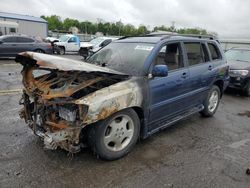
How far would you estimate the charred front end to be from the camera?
3.15 m

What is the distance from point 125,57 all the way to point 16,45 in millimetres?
12621

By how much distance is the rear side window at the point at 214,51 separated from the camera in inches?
225

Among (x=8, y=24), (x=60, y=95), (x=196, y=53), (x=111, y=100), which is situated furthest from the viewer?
(x=8, y=24)

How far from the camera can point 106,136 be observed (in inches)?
137

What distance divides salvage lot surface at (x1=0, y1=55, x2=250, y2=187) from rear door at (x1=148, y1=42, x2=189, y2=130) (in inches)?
19.9

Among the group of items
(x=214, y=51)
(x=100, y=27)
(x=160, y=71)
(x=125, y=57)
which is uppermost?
(x=100, y=27)

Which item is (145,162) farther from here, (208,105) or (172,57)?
(208,105)

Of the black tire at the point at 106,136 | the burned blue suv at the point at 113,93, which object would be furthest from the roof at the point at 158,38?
the black tire at the point at 106,136

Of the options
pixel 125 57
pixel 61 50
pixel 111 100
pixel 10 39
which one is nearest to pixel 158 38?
pixel 125 57

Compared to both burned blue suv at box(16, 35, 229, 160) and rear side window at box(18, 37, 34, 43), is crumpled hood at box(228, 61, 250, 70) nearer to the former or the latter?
burned blue suv at box(16, 35, 229, 160)

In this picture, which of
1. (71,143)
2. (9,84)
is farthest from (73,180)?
(9,84)

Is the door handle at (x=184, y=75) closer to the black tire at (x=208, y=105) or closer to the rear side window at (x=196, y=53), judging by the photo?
the rear side window at (x=196, y=53)

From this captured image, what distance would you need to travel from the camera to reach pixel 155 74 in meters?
3.82

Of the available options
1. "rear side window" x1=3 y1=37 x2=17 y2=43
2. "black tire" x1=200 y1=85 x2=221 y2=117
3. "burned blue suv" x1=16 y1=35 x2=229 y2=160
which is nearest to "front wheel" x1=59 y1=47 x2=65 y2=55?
"rear side window" x1=3 y1=37 x2=17 y2=43
